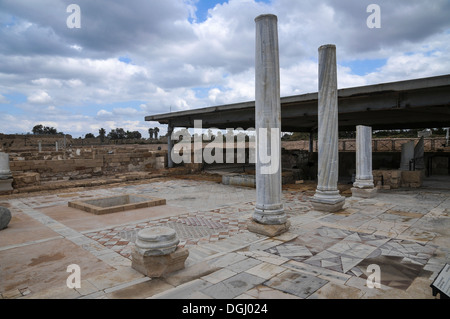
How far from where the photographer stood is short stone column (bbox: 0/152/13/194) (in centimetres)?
1231

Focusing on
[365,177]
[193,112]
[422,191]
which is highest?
[193,112]

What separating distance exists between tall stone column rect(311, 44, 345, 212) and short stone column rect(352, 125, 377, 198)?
97.5 inches

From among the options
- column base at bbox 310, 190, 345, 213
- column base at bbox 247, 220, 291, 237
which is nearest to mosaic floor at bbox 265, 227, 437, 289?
column base at bbox 247, 220, 291, 237

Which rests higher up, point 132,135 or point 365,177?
point 132,135

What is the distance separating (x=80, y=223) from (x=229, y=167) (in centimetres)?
1612

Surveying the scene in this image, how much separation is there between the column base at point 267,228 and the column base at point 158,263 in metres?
2.14

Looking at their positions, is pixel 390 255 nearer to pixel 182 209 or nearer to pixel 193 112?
pixel 182 209

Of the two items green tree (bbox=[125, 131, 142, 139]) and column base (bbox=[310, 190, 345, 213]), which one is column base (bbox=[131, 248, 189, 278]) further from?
green tree (bbox=[125, 131, 142, 139])

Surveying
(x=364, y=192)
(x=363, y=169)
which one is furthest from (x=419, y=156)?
(x=364, y=192)

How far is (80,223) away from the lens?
24.0ft

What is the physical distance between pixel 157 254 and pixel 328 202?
17.9 ft

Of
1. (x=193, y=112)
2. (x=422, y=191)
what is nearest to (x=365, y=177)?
(x=422, y=191)

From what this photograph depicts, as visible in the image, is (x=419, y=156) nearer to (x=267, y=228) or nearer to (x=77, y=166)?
(x=267, y=228)
